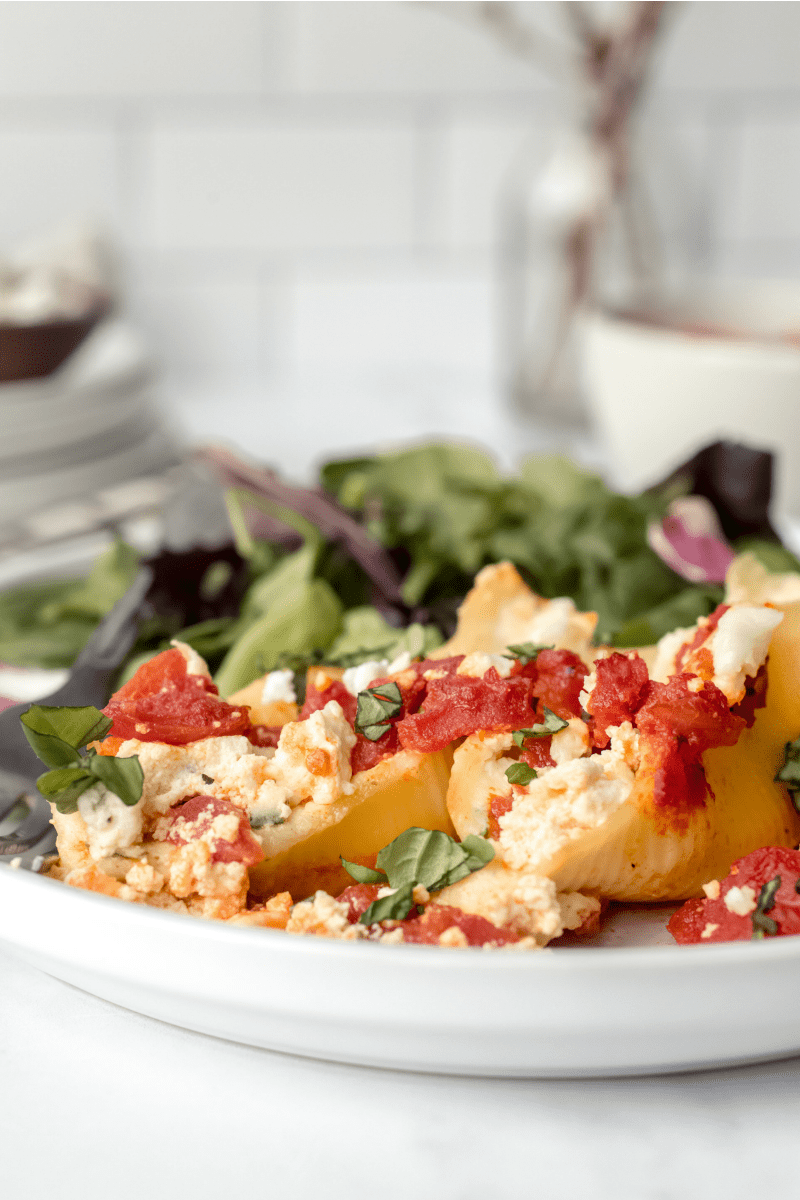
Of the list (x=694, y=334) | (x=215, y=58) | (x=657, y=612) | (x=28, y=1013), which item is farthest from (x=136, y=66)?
(x=28, y=1013)

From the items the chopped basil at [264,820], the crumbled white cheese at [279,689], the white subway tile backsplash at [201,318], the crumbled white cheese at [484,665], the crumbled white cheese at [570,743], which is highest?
the crumbled white cheese at [484,665]

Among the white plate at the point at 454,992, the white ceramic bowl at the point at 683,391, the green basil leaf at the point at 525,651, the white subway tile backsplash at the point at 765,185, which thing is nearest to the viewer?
the white plate at the point at 454,992

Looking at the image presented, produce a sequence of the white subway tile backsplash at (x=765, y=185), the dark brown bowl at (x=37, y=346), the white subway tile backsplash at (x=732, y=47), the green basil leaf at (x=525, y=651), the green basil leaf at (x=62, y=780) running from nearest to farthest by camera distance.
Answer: the green basil leaf at (x=62, y=780) → the green basil leaf at (x=525, y=651) → the dark brown bowl at (x=37, y=346) → the white subway tile backsplash at (x=732, y=47) → the white subway tile backsplash at (x=765, y=185)

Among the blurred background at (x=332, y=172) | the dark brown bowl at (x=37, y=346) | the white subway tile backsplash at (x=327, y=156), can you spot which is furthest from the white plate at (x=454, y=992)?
the white subway tile backsplash at (x=327, y=156)

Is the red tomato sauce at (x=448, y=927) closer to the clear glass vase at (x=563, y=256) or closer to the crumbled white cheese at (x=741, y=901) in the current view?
the crumbled white cheese at (x=741, y=901)

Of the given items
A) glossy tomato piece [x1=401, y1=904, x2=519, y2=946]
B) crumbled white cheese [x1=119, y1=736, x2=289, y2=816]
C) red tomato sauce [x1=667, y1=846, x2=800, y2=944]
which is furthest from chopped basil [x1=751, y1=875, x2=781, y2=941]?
crumbled white cheese [x1=119, y1=736, x2=289, y2=816]

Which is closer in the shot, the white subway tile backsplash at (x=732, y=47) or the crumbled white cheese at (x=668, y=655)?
the crumbled white cheese at (x=668, y=655)

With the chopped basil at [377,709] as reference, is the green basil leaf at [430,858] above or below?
below

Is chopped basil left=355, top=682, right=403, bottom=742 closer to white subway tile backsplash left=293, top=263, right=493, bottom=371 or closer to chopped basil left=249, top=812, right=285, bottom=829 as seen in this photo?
chopped basil left=249, top=812, right=285, bottom=829

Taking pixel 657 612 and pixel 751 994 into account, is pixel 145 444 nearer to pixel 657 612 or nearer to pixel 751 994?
pixel 657 612
